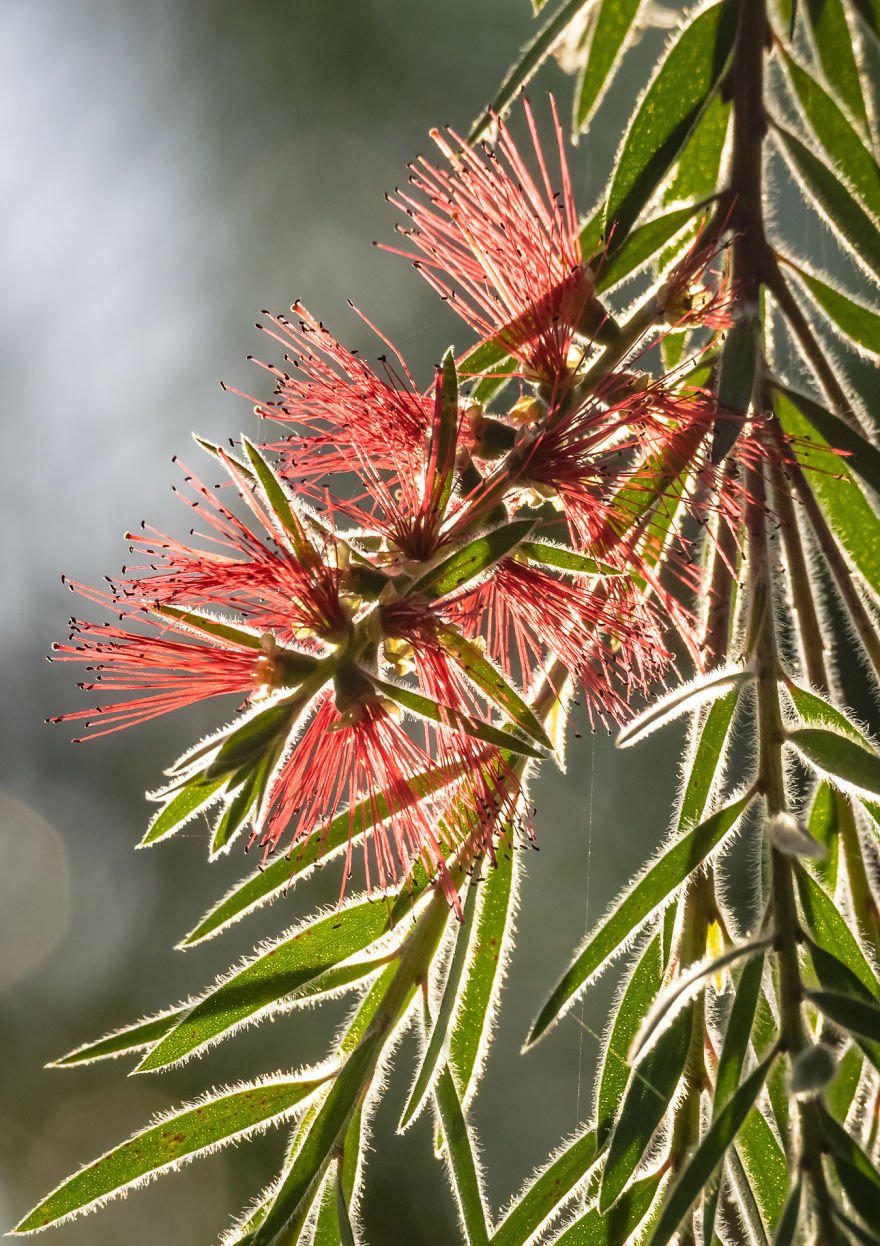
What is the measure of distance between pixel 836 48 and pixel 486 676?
2.36 ft

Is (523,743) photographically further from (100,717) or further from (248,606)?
(100,717)

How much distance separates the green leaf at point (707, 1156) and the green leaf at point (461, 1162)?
0.30 meters

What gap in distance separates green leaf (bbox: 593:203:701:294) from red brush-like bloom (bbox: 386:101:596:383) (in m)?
0.04

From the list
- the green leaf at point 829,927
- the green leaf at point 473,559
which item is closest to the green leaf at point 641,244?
the green leaf at point 473,559

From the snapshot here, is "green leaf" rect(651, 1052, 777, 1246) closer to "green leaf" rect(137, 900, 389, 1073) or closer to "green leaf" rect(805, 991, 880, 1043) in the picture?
"green leaf" rect(805, 991, 880, 1043)

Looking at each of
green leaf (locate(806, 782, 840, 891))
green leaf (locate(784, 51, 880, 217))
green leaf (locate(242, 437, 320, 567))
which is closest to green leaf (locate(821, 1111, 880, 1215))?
green leaf (locate(806, 782, 840, 891))

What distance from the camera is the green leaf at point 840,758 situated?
2.96 feet

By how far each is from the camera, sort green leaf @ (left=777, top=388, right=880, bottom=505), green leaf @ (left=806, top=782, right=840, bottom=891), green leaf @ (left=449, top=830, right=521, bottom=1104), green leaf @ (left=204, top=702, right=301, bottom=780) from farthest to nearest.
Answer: green leaf @ (left=806, top=782, right=840, bottom=891), green leaf @ (left=449, top=830, right=521, bottom=1104), green leaf @ (left=777, top=388, right=880, bottom=505), green leaf @ (left=204, top=702, right=301, bottom=780)

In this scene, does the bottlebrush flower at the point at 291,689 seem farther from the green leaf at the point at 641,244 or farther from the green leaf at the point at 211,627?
the green leaf at the point at 641,244

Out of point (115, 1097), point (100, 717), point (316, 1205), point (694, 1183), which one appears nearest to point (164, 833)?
point (100, 717)

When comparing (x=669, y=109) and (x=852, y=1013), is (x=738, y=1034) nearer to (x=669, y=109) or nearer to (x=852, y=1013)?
(x=852, y=1013)

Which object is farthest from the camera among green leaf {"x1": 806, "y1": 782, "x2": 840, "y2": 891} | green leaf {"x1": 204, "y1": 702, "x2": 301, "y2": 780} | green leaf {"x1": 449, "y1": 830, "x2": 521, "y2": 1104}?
green leaf {"x1": 806, "y1": 782, "x2": 840, "y2": 891}

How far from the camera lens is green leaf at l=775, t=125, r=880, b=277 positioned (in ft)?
3.47

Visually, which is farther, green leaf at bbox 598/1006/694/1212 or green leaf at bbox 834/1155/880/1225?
green leaf at bbox 598/1006/694/1212
